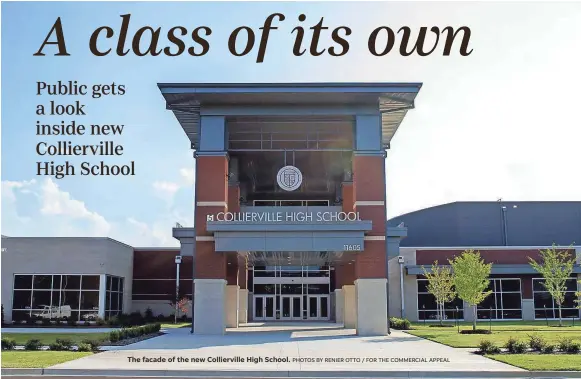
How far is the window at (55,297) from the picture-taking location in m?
46.6

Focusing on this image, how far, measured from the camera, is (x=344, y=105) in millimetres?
34875

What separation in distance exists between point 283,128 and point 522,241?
3601 cm

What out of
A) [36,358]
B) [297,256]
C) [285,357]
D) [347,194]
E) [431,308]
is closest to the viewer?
[36,358]

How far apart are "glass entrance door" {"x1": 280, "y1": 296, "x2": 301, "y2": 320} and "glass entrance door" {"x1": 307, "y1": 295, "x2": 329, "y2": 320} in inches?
33.9

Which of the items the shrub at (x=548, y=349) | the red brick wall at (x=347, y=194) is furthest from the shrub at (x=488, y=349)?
the red brick wall at (x=347, y=194)

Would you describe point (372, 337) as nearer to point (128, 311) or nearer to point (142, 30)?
point (142, 30)

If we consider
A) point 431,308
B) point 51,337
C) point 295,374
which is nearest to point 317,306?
point 431,308

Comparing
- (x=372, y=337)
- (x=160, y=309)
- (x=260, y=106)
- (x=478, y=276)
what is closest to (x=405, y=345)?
(x=372, y=337)

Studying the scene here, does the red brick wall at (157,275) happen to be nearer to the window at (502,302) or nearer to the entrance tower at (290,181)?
the entrance tower at (290,181)

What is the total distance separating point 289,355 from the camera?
21562mm

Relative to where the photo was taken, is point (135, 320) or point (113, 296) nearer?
point (135, 320)

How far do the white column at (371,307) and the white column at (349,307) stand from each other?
7528 mm

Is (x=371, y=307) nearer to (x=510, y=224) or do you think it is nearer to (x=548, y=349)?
(x=548, y=349)

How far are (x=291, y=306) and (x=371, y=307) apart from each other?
22619mm
